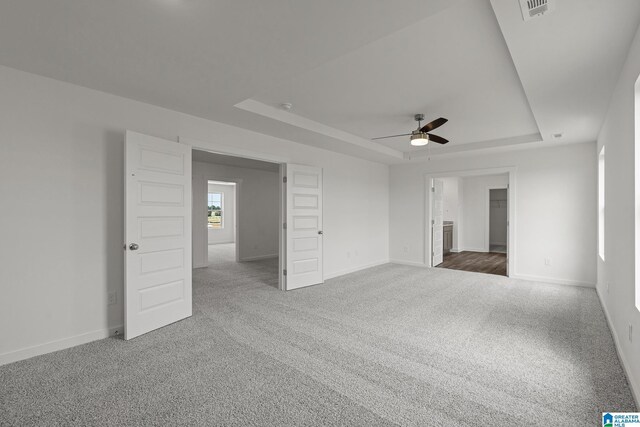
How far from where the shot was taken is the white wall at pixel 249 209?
6.88 m

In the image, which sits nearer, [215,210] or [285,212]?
[285,212]

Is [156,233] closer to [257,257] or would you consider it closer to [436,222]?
[257,257]

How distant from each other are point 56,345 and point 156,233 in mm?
1261

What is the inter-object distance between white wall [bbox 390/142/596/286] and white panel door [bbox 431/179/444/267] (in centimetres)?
90

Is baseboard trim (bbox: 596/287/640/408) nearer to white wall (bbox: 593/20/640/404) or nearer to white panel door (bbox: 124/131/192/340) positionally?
white wall (bbox: 593/20/640/404)

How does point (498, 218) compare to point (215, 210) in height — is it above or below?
below

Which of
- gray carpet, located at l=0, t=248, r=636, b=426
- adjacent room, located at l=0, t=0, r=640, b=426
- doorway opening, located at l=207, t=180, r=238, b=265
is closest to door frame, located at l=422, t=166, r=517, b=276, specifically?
adjacent room, located at l=0, t=0, r=640, b=426

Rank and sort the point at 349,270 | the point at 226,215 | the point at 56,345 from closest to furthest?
the point at 56,345 < the point at 349,270 < the point at 226,215

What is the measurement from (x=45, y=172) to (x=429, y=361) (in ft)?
12.1

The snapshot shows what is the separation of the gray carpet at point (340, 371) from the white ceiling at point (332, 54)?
2.42 meters

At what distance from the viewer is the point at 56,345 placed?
270 cm

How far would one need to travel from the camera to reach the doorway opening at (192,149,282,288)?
624 cm

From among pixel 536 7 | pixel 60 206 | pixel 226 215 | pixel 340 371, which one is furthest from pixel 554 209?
pixel 226 215

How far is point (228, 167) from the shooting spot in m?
7.65
